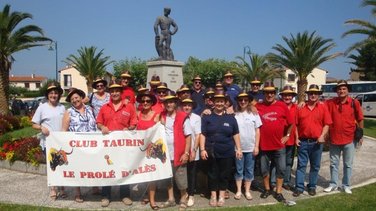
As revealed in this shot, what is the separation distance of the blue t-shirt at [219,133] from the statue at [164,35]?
909 centimetres

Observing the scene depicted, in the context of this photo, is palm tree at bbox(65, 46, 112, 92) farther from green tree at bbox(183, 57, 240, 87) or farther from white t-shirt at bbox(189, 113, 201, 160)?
white t-shirt at bbox(189, 113, 201, 160)

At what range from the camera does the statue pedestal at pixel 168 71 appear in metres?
14.2

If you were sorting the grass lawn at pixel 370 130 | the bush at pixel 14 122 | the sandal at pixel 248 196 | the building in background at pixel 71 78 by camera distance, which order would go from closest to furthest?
the sandal at pixel 248 196
the grass lawn at pixel 370 130
the bush at pixel 14 122
the building in background at pixel 71 78

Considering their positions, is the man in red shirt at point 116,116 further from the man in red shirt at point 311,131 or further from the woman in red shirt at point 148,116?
the man in red shirt at point 311,131

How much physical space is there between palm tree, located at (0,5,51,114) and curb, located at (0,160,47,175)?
600 inches

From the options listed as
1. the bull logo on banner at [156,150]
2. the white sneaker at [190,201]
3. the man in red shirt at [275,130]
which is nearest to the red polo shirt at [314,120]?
the man in red shirt at [275,130]

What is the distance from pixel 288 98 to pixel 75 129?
12.1 feet

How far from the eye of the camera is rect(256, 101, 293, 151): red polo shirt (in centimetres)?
614

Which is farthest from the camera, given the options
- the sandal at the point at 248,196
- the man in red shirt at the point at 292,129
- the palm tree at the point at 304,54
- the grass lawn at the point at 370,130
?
the palm tree at the point at 304,54

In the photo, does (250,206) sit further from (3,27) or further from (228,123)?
(3,27)

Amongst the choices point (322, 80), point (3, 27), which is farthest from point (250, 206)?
point (322, 80)

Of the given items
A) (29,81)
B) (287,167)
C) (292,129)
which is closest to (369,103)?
(287,167)

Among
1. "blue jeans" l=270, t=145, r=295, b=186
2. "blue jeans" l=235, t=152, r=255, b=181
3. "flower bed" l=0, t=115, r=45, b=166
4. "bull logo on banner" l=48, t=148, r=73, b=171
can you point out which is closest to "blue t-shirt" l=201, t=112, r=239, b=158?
"blue jeans" l=235, t=152, r=255, b=181

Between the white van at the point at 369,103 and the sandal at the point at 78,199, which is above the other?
the white van at the point at 369,103
